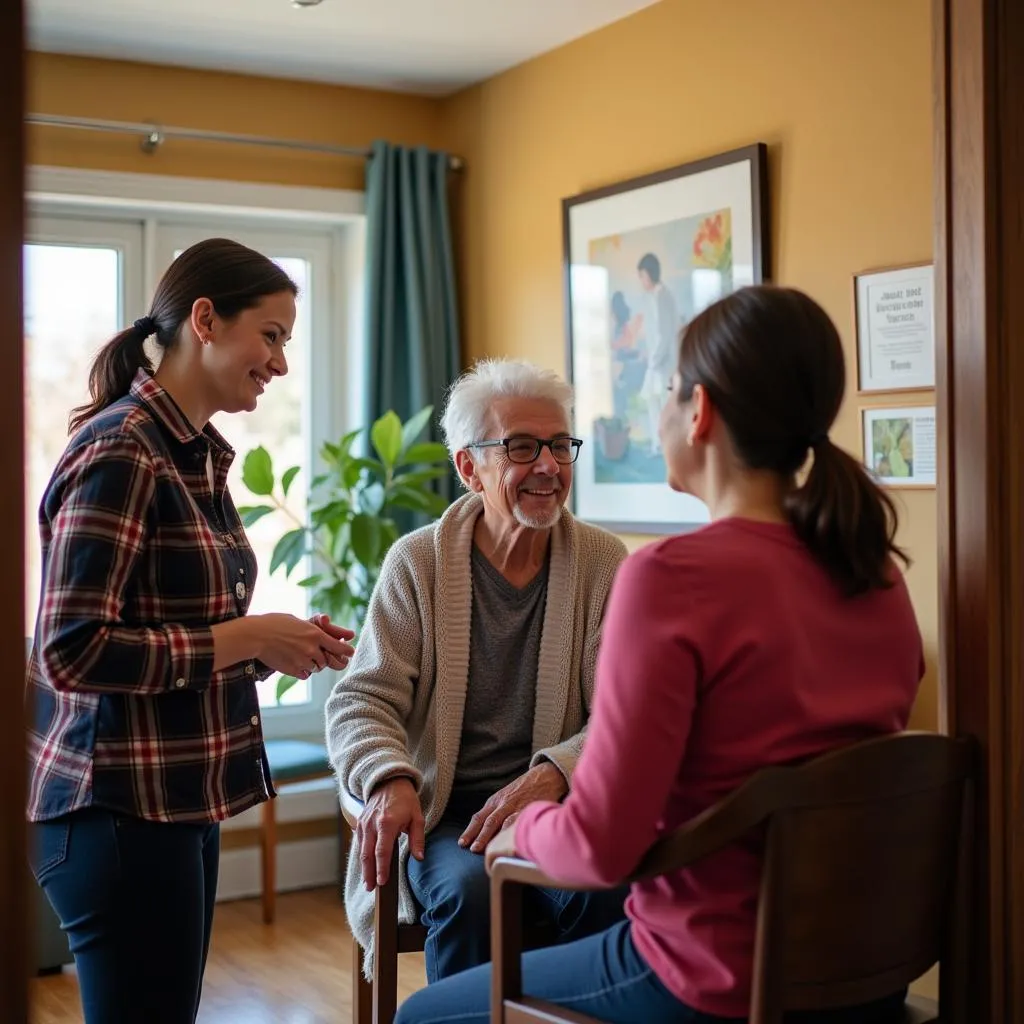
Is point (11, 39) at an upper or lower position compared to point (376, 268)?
lower

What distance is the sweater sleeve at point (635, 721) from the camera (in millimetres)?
1424

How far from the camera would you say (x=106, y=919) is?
1823 mm

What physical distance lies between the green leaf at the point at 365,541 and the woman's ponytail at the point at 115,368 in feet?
7.12

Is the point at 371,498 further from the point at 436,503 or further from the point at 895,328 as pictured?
the point at 895,328

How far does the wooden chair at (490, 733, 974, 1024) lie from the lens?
4.60 feet

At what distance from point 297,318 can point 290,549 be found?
2.47 feet

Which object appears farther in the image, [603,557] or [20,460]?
[603,557]

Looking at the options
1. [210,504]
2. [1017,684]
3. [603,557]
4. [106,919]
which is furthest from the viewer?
[603,557]

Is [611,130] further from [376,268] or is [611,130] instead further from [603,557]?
[603,557]

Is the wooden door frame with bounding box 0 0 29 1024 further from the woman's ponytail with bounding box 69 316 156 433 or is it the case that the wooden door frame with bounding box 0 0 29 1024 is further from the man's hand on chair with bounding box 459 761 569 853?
the man's hand on chair with bounding box 459 761 569 853

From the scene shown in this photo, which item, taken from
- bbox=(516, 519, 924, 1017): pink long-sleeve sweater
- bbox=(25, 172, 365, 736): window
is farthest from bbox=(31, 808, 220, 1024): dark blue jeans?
bbox=(25, 172, 365, 736): window

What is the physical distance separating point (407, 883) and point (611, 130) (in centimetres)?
259

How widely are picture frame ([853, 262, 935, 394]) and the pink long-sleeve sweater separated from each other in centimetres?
175

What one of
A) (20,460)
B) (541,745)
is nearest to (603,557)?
(541,745)
